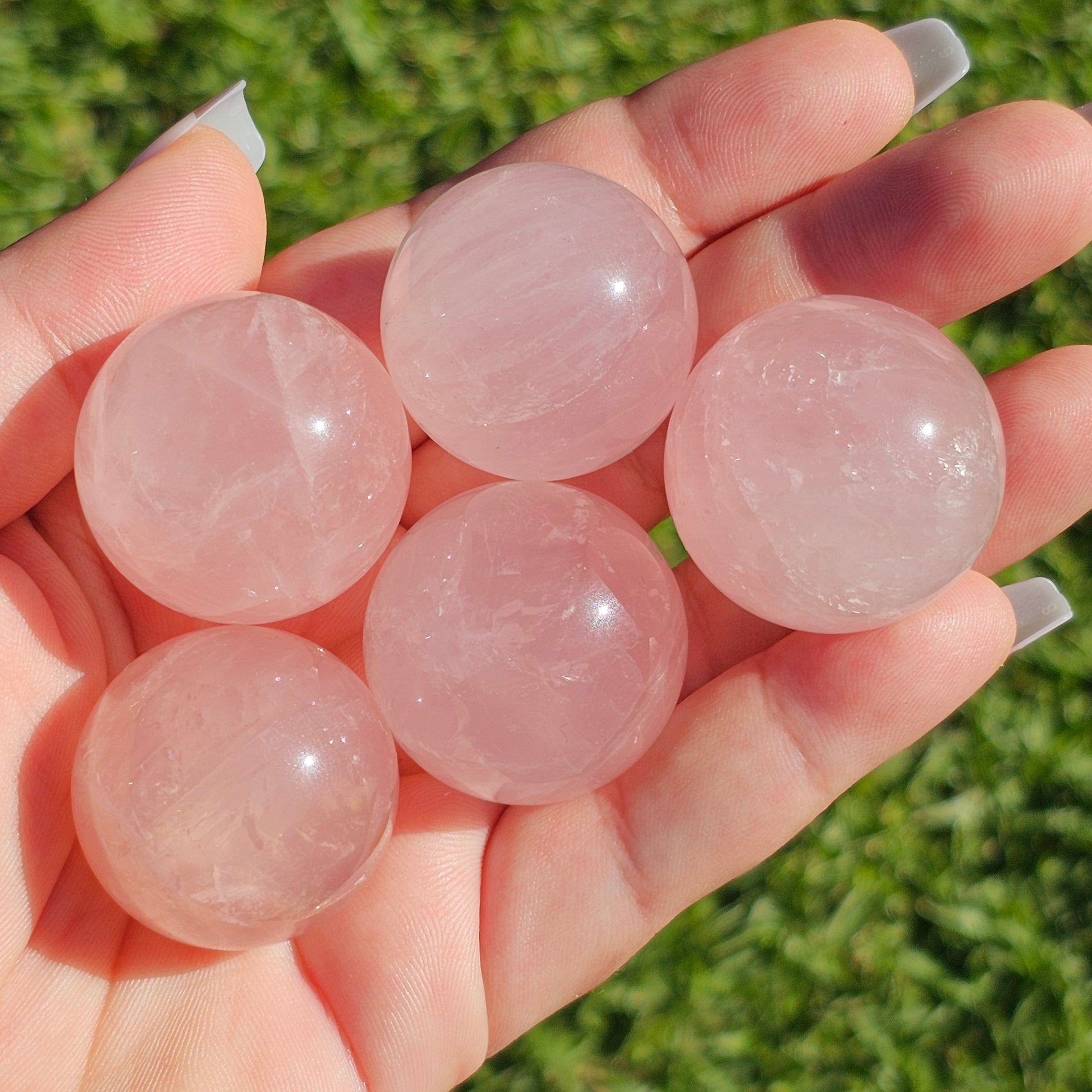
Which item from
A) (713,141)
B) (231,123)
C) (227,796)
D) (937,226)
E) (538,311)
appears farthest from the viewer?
(231,123)

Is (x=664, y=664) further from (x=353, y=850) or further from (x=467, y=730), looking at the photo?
(x=353, y=850)

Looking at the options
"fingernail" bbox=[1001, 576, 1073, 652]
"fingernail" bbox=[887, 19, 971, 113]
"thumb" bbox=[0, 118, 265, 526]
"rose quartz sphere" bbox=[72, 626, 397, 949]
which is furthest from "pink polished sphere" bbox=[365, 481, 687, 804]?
"fingernail" bbox=[887, 19, 971, 113]

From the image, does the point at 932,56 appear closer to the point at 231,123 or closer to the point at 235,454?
the point at 231,123

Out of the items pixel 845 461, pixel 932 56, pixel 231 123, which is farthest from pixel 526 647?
pixel 932 56

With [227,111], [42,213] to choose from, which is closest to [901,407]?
[227,111]

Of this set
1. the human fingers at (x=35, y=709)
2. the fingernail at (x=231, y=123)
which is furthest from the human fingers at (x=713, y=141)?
the human fingers at (x=35, y=709)
